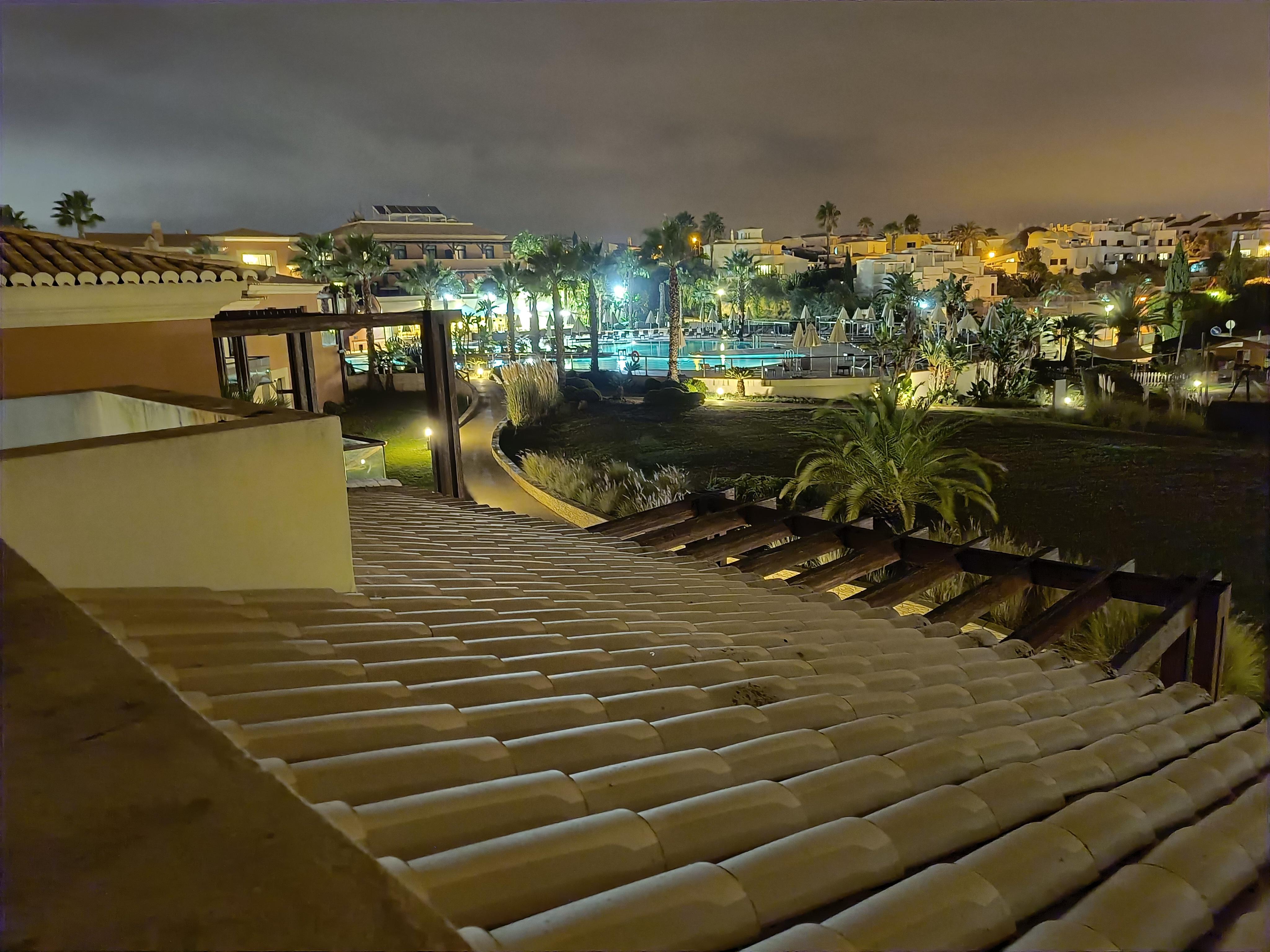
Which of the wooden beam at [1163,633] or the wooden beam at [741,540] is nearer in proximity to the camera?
the wooden beam at [1163,633]

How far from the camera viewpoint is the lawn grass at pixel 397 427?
2619cm

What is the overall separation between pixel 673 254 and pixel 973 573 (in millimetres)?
41059

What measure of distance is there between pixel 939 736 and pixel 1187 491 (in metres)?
20.7

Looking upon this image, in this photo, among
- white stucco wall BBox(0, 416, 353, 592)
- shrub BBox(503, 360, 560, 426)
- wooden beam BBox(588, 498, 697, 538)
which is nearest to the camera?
white stucco wall BBox(0, 416, 353, 592)

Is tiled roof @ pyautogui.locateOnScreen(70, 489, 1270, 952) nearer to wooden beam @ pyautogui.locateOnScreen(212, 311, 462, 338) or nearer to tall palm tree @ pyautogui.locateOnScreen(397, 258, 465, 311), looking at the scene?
wooden beam @ pyautogui.locateOnScreen(212, 311, 462, 338)

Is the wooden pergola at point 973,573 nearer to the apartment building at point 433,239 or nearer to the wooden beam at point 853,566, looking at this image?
the wooden beam at point 853,566

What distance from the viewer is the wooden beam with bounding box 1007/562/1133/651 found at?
256 inches

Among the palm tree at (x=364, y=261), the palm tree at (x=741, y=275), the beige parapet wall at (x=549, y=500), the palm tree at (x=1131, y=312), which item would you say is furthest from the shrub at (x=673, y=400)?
the palm tree at (x=741, y=275)

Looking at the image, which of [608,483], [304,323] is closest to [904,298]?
[608,483]

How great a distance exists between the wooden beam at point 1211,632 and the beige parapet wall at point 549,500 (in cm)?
927

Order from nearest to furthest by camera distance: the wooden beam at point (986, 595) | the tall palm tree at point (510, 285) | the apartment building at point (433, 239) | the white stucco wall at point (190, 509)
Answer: the white stucco wall at point (190, 509) < the wooden beam at point (986, 595) < the tall palm tree at point (510, 285) < the apartment building at point (433, 239)

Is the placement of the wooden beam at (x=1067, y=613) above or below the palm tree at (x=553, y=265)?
below

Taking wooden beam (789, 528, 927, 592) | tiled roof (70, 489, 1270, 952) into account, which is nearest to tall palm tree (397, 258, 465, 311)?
wooden beam (789, 528, 927, 592)

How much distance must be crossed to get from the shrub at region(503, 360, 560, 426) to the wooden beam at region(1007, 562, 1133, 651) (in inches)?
1008
